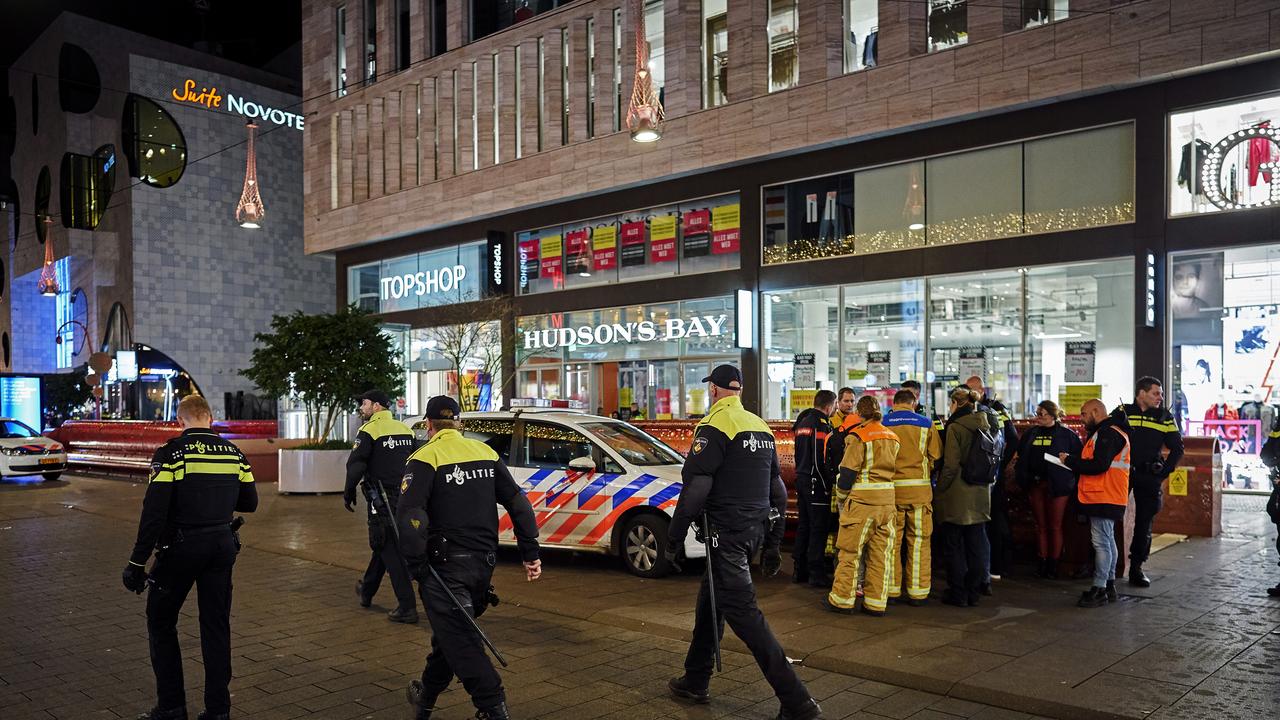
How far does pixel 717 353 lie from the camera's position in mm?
23984

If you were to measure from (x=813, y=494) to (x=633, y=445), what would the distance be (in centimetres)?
214

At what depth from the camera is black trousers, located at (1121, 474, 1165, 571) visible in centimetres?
891

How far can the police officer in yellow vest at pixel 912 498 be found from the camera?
8055mm

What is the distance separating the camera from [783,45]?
72.2 feet

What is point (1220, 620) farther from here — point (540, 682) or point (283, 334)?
point (283, 334)

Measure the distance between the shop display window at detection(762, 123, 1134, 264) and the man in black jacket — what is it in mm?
11452

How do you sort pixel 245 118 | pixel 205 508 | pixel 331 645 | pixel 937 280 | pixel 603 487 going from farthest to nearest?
pixel 245 118 < pixel 937 280 < pixel 603 487 < pixel 331 645 < pixel 205 508

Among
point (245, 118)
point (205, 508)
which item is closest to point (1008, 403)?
point (205, 508)

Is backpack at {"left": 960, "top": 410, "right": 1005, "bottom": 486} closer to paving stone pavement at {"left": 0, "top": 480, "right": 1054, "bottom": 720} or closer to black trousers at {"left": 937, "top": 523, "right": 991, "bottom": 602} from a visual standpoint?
black trousers at {"left": 937, "top": 523, "right": 991, "bottom": 602}

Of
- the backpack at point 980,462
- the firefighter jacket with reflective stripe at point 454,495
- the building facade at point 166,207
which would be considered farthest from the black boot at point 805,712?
the building facade at point 166,207

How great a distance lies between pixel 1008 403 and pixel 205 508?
16.8m

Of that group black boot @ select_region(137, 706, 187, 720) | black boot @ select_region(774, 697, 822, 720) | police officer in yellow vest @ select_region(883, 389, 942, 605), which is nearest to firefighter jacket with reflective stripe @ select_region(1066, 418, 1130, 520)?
police officer in yellow vest @ select_region(883, 389, 942, 605)

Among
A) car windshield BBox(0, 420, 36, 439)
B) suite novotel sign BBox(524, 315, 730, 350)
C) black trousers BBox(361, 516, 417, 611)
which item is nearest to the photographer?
black trousers BBox(361, 516, 417, 611)

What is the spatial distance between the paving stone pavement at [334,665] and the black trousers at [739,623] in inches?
13.9
